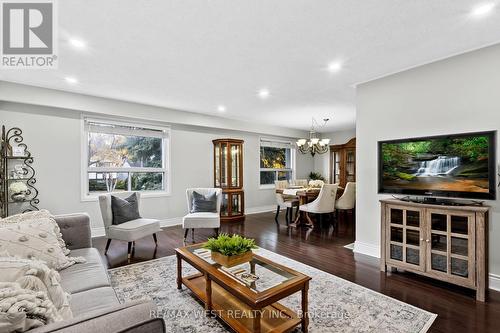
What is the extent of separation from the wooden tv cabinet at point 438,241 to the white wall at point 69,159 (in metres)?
4.11

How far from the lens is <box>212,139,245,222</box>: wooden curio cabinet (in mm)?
5930

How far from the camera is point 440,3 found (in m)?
1.89

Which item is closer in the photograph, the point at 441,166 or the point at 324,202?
the point at 441,166

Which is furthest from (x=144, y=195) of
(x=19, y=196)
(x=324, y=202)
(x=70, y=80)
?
(x=324, y=202)

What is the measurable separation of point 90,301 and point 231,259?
0.95 metres

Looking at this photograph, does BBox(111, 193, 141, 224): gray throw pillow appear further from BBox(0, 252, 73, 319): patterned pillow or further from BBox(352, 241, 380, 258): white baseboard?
BBox(352, 241, 380, 258): white baseboard

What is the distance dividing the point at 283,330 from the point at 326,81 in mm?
3136

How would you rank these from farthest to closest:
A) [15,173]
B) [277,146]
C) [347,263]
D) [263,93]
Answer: [277,146] → [263,93] → [15,173] → [347,263]

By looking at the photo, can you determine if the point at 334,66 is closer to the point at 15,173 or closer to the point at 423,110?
the point at 423,110

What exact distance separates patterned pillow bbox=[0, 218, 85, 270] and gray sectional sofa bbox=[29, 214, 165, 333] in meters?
0.11

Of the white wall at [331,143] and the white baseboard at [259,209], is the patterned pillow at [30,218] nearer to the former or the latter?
the white baseboard at [259,209]

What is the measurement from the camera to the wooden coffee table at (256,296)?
1.61 meters

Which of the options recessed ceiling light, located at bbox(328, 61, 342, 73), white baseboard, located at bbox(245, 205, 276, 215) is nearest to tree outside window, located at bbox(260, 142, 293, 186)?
white baseboard, located at bbox(245, 205, 276, 215)

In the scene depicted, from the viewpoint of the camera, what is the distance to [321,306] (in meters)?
2.16
